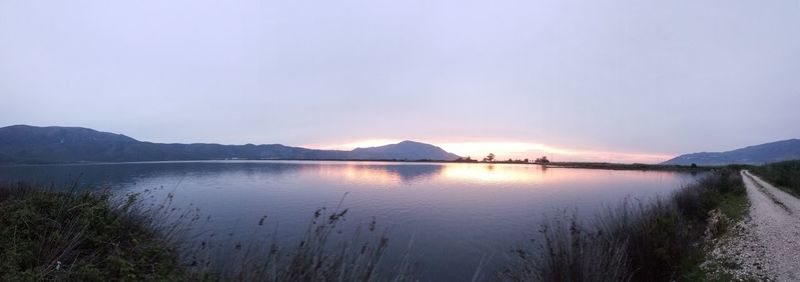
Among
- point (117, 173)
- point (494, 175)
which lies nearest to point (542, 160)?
point (494, 175)

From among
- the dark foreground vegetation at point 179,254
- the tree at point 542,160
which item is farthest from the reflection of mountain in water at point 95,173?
the tree at point 542,160

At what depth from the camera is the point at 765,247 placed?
10.1 meters

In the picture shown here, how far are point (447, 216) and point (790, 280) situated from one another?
46.2 feet

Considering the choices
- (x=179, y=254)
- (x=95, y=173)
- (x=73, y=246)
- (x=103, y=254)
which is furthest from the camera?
(x=95, y=173)

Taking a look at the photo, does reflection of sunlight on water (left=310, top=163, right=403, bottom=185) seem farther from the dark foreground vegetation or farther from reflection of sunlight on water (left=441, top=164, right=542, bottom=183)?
the dark foreground vegetation

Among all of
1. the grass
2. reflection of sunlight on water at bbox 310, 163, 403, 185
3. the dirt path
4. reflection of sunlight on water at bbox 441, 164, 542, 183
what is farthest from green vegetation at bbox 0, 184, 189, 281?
reflection of sunlight on water at bbox 441, 164, 542, 183

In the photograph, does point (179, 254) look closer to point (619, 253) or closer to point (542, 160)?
point (619, 253)

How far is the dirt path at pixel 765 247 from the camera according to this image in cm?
830

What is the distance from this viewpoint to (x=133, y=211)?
26.6ft

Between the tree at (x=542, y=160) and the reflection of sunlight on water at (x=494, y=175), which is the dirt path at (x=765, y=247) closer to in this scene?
the reflection of sunlight on water at (x=494, y=175)

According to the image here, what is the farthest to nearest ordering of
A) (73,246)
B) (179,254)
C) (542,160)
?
(542,160), (179,254), (73,246)

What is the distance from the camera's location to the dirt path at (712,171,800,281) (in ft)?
27.2

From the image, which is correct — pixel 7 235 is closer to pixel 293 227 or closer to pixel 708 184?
pixel 293 227

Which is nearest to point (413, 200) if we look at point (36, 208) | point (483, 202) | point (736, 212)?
point (483, 202)
